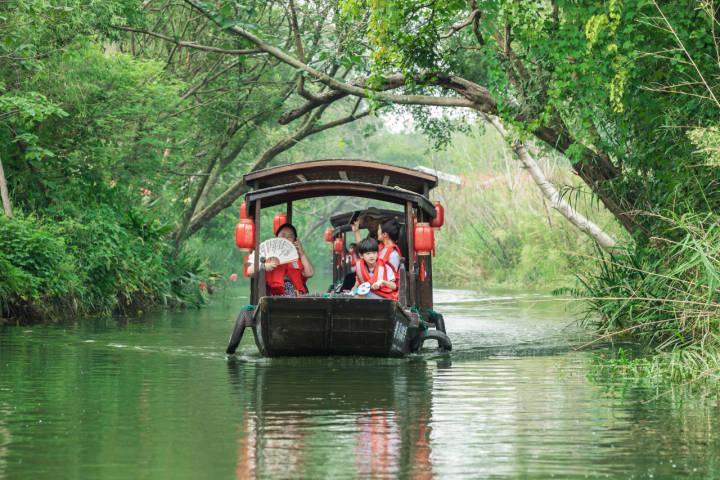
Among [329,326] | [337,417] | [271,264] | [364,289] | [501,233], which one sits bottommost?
[337,417]

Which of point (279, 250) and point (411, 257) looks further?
point (279, 250)

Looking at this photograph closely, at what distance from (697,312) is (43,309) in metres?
11.3

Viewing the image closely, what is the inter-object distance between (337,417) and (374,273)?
16.7 ft

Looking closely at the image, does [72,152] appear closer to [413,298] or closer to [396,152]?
[413,298]

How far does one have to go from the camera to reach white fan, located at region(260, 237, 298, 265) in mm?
14883

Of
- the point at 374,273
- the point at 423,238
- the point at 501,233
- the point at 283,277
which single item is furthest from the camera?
the point at 501,233

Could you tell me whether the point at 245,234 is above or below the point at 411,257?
above

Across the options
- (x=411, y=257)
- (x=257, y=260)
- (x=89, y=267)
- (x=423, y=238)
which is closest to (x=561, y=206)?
(x=411, y=257)

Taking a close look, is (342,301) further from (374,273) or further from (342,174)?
(342,174)

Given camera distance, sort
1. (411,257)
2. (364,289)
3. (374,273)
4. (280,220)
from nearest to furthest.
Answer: (364,289), (374,273), (411,257), (280,220)

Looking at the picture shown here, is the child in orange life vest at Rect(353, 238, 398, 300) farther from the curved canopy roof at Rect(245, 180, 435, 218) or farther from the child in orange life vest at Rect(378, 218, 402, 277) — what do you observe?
the curved canopy roof at Rect(245, 180, 435, 218)

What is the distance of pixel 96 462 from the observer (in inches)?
301

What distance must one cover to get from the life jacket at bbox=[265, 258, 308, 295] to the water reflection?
108 cm

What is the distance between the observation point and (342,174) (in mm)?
14727
